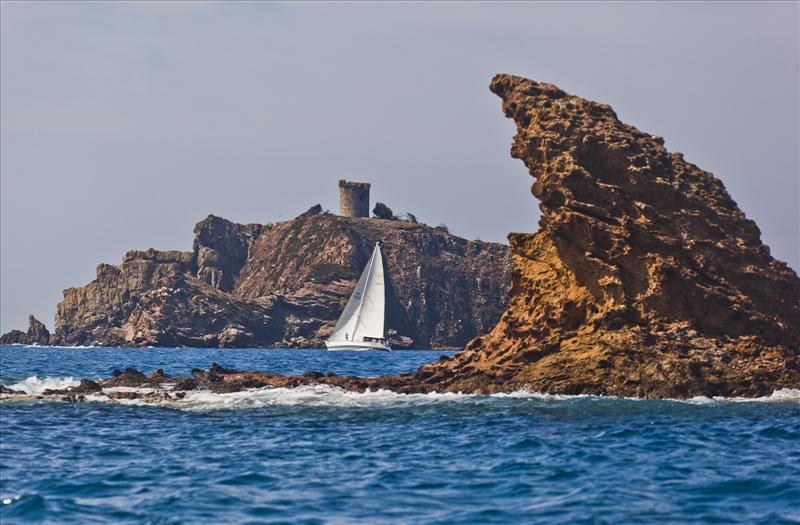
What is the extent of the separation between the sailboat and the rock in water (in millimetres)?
89418

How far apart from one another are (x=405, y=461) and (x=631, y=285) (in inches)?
606

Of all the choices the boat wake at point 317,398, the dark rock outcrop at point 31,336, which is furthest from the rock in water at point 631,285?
the dark rock outcrop at point 31,336

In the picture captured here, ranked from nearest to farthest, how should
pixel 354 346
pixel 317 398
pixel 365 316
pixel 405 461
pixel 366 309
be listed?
pixel 405 461 → pixel 317 398 → pixel 366 309 → pixel 365 316 → pixel 354 346

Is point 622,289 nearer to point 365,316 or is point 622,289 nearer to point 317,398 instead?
point 317,398

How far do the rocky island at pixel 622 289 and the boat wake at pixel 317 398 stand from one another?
0.54 m

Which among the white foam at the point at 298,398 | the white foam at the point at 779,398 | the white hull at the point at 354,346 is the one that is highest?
the white hull at the point at 354,346

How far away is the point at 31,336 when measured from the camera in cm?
19688

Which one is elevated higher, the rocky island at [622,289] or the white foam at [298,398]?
the rocky island at [622,289]

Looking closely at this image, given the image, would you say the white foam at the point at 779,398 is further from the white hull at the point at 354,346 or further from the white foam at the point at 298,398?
the white hull at the point at 354,346

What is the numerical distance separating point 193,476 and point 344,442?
540 centimetres

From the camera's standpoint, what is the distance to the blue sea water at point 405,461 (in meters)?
19.0

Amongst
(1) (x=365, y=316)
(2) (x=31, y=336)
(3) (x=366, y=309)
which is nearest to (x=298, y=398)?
(3) (x=366, y=309)

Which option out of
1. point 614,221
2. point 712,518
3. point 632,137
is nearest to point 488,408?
point 614,221

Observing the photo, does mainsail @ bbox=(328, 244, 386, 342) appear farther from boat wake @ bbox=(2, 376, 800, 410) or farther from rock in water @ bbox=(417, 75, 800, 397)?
boat wake @ bbox=(2, 376, 800, 410)
